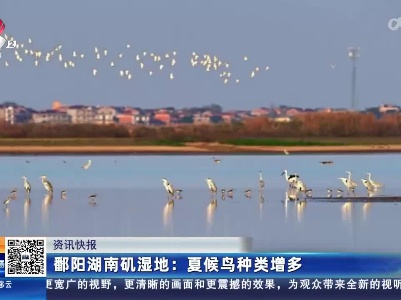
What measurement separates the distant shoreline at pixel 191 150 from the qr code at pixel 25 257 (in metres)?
25.6

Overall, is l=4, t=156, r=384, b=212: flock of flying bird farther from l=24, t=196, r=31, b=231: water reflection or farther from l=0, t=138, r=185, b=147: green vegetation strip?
l=0, t=138, r=185, b=147: green vegetation strip

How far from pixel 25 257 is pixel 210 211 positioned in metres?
6.38

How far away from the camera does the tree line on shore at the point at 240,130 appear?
31.5m

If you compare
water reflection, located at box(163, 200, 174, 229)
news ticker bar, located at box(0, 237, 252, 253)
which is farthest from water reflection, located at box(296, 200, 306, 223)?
news ticker bar, located at box(0, 237, 252, 253)

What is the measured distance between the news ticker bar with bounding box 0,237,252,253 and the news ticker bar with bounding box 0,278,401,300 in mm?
207

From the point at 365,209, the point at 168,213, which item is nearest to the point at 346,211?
the point at 365,209

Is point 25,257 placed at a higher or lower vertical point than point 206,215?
higher

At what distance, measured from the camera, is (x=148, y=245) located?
8352mm

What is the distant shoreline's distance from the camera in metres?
34.3

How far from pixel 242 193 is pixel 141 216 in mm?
4230

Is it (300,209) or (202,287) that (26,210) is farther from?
(202,287)

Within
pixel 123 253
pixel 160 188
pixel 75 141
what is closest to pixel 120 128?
Result: pixel 75 141

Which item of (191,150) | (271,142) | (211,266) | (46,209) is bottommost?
(191,150)

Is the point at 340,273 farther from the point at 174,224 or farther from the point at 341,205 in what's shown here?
the point at 341,205
